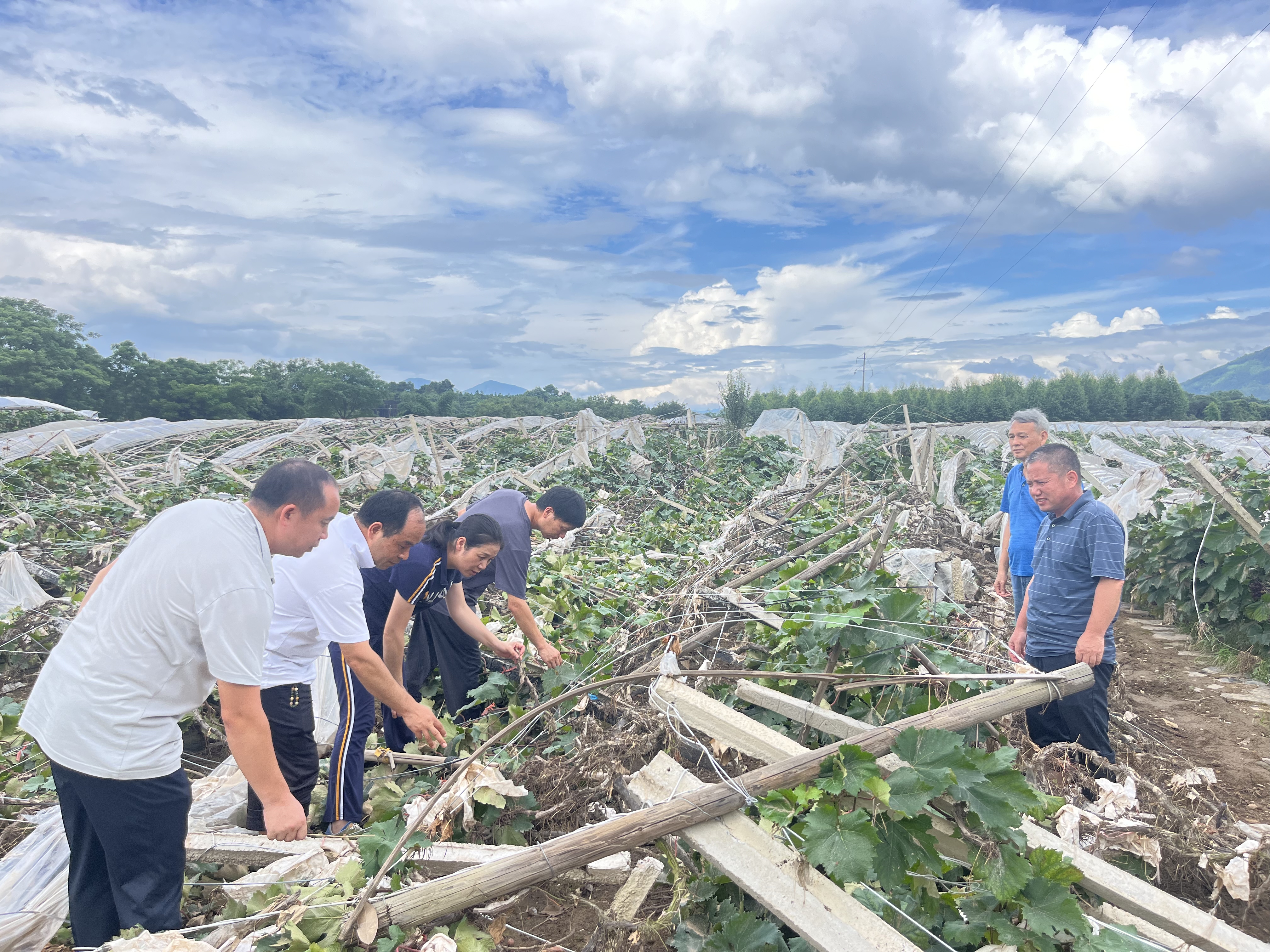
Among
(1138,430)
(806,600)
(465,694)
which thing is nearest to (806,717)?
(806,600)

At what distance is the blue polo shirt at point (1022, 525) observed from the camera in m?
4.43

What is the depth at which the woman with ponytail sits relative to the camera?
3295mm

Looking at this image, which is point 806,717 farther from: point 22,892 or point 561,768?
point 22,892

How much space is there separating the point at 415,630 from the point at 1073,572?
3.59 meters

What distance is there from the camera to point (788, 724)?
8.56ft

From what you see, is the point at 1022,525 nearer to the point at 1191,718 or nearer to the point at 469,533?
the point at 1191,718

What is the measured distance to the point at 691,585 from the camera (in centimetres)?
453

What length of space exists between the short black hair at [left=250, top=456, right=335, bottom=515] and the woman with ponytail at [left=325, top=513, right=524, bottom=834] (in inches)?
47.9

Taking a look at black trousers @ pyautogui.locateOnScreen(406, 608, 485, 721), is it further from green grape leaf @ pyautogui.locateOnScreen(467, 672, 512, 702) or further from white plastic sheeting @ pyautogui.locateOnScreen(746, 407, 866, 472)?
white plastic sheeting @ pyautogui.locateOnScreen(746, 407, 866, 472)

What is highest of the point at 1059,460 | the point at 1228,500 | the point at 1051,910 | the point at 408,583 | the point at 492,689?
the point at 1059,460

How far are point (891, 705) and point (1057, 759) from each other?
0.77 meters

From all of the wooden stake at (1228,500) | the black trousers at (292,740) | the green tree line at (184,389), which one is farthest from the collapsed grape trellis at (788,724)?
the green tree line at (184,389)

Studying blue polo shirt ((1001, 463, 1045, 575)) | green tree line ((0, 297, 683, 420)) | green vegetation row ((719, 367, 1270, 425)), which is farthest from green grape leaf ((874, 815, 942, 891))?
green vegetation row ((719, 367, 1270, 425))

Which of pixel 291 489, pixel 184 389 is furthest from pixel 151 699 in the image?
pixel 184 389
